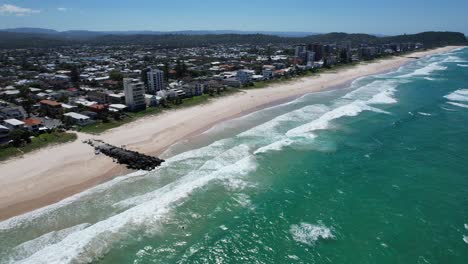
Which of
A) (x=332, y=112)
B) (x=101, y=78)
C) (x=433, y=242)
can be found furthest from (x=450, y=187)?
(x=101, y=78)

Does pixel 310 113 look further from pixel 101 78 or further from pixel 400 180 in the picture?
pixel 101 78

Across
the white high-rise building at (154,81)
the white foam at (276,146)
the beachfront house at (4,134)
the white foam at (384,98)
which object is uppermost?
the white high-rise building at (154,81)

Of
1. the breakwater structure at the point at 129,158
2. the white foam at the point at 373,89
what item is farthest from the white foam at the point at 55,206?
the white foam at the point at 373,89

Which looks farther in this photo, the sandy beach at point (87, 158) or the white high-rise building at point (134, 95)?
the white high-rise building at point (134, 95)

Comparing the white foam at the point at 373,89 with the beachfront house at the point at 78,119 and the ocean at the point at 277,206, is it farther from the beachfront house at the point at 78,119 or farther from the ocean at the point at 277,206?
the beachfront house at the point at 78,119

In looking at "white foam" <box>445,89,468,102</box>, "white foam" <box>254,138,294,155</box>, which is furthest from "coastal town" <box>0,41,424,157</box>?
"white foam" <box>445,89,468,102</box>

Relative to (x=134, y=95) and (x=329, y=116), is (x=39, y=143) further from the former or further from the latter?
(x=329, y=116)

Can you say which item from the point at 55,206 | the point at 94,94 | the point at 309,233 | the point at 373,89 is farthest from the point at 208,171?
the point at 373,89
